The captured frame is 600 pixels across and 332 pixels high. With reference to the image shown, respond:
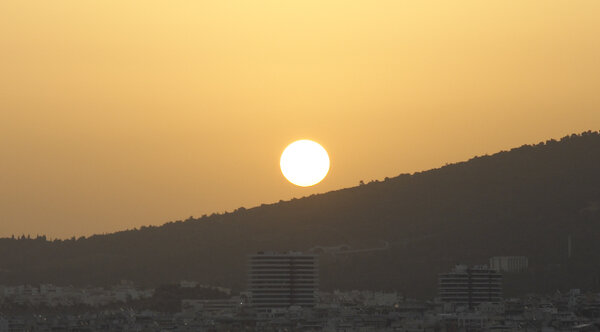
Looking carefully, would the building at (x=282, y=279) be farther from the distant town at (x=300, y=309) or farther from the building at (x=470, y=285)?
the building at (x=470, y=285)

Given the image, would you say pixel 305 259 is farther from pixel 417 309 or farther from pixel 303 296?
pixel 417 309

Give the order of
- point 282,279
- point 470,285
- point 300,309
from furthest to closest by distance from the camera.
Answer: point 470,285
point 282,279
point 300,309

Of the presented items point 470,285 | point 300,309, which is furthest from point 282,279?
point 470,285

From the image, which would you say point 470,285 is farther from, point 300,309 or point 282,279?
point 300,309

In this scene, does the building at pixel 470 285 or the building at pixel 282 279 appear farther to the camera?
the building at pixel 470 285

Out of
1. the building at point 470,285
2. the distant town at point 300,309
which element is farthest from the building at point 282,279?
the building at point 470,285
